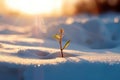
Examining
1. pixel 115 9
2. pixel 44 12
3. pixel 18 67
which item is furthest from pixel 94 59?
pixel 115 9

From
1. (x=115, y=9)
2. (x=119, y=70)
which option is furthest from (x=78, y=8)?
(x=119, y=70)

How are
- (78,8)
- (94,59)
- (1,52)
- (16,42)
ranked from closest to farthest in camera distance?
(94,59), (1,52), (16,42), (78,8)

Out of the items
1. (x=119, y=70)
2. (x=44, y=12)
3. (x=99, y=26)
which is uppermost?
(x=44, y=12)

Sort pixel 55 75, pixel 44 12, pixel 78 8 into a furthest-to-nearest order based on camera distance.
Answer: pixel 78 8 < pixel 44 12 < pixel 55 75

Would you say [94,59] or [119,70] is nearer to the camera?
[119,70]

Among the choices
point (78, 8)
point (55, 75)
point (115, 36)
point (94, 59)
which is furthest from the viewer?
point (78, 8)

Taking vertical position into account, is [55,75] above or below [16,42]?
below

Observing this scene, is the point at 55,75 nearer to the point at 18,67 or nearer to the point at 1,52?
the point at 18,67

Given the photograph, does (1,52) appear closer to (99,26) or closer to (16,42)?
(16,42)

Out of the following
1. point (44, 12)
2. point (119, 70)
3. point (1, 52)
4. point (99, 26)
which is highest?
point (44, 12)
